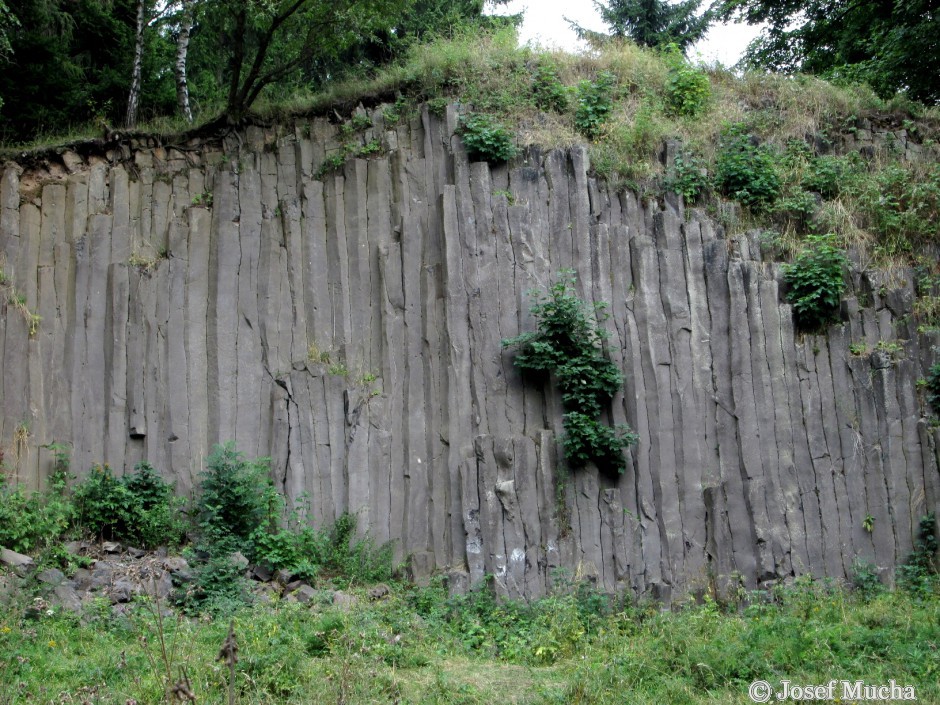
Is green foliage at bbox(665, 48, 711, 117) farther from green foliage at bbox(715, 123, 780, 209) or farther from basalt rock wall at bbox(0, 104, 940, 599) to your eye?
basalt rock wall at bbox(0, 104, 940, 599)

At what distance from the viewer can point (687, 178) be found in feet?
47.1

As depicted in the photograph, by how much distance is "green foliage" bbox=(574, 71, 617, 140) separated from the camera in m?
15.3

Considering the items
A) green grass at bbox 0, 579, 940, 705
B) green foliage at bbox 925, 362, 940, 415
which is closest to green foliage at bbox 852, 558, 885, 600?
green grass at bbox 0, 579, 940, 705

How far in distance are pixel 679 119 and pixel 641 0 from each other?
31.1 ft

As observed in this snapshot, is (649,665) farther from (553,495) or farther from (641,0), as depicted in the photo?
(641,0)

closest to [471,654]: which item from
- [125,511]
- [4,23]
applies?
[125,511]

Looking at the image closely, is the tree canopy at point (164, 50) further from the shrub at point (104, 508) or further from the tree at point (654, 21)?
the shrub at point (104, 508)

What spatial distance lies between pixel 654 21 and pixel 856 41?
20.1ft

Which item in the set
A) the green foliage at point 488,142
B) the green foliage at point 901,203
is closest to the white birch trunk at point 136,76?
the green foliage at point 488,142

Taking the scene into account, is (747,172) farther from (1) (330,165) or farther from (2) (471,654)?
(2) (471,654)

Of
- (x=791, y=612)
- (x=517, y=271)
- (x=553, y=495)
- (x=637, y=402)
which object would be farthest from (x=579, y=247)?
(x=791, y=612)

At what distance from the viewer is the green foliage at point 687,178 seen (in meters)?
14.3

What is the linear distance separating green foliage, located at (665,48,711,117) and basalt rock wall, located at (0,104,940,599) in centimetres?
262

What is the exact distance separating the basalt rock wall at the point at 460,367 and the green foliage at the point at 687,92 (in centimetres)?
262
